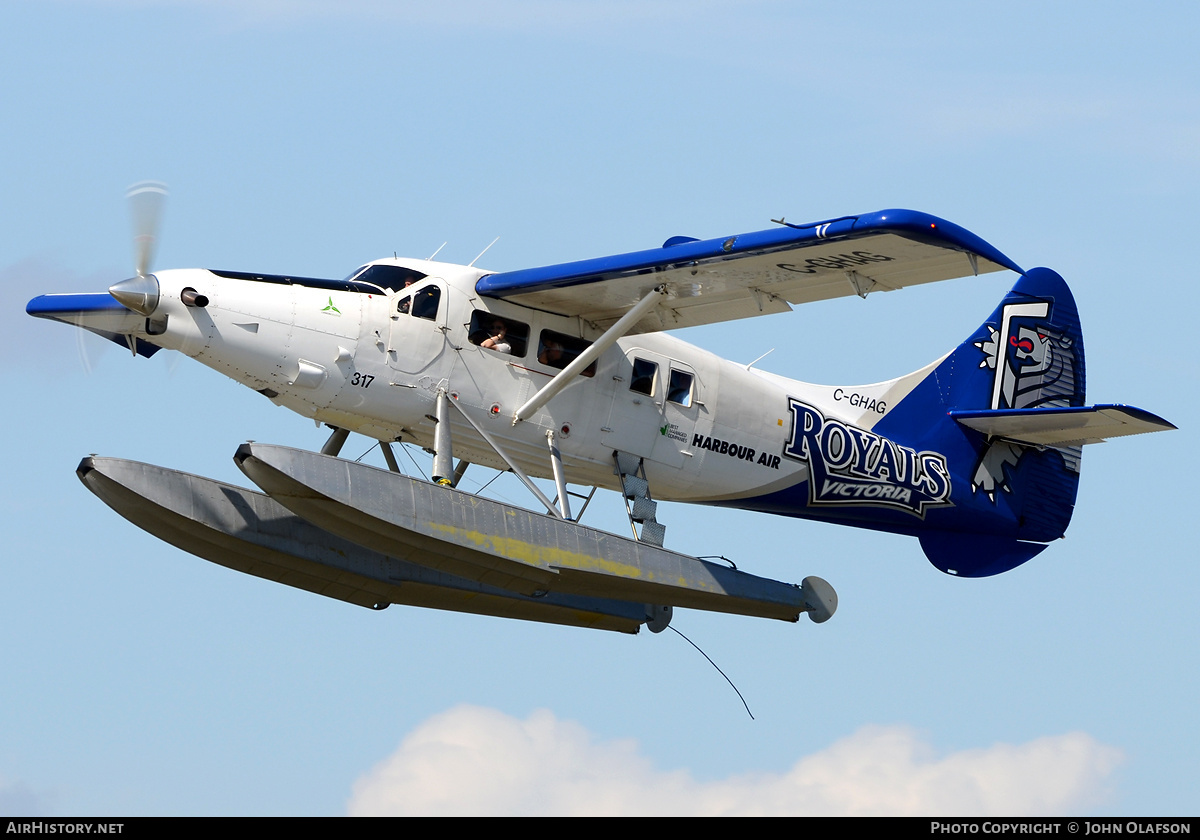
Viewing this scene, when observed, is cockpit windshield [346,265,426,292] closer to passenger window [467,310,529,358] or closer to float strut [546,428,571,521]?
passenger window [467,310,529,358]

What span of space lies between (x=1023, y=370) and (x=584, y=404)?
304 inches

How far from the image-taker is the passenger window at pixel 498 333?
18.9 metres

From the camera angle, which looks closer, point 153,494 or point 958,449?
point 153,494

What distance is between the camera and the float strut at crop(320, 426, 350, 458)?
64.2 feet

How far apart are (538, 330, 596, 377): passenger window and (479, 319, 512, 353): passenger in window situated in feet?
1.39

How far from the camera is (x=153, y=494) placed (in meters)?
17.6

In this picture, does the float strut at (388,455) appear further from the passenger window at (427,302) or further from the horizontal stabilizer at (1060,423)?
the horizontal stabilizer at (1060,423)

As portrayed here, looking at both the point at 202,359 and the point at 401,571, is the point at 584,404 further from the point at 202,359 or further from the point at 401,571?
the point at 202,359

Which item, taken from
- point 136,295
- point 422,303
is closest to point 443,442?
point 422,303

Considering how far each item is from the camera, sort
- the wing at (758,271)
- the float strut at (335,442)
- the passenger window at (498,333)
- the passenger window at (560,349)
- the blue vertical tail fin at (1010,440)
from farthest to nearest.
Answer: the blue vertical tail fin at (1010,440)
the float strut at (335,442)
the passenger window at (560,349)
the passenger window at (498,333)
the wing at (758,271)

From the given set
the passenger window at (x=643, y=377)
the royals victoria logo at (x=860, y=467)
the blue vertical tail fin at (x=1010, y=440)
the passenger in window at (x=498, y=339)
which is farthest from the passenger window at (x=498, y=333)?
the blue vertical tail fin at (x=1010, y=440)

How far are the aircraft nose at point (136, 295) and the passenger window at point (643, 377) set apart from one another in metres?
5.43

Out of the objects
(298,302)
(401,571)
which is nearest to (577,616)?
(401,571)
